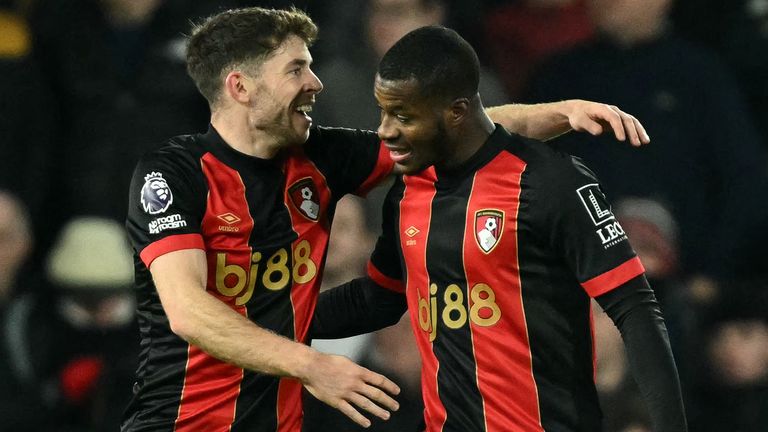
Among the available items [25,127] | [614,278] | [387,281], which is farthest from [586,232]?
[25,127]

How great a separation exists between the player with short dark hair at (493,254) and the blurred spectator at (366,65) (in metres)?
2.71

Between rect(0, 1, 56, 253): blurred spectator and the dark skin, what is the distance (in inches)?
130

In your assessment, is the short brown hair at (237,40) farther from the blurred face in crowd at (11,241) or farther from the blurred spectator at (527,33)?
the blurred spectator at (527,33)

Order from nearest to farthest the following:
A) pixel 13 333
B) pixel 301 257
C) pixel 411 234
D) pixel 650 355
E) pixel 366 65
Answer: pixel 650 355 → pixel 411 234 → pixel 301 257 → pixel 13 333 → pixel 366 65

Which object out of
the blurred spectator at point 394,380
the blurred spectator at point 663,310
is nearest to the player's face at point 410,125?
the blurred spectator at point 394,380

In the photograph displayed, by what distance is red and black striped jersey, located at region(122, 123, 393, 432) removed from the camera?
13.1ft

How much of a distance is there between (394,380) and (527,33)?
2.26 m

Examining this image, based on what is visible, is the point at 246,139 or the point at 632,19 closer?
the point at 246,139

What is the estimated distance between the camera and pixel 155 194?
3.92 meters

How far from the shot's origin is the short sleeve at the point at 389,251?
406 cm

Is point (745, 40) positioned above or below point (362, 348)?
above

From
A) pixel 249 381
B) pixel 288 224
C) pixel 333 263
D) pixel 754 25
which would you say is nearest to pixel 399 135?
pixel 288 224

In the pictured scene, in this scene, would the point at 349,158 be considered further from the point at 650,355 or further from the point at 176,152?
the point at 650,355

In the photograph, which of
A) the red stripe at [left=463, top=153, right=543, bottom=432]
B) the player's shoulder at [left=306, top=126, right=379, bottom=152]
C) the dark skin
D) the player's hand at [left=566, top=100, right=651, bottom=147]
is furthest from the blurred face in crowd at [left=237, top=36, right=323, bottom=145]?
the player's hand at [left=566, top=100, right=651, bottom=147]
